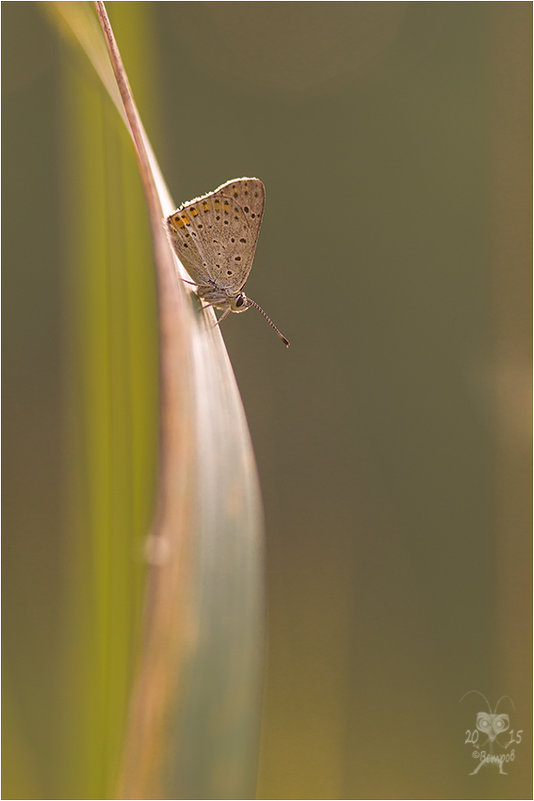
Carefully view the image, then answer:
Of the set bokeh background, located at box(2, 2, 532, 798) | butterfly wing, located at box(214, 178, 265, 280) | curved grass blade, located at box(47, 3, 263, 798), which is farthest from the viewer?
bokeh background, located at box(2, 2, 532, 798)

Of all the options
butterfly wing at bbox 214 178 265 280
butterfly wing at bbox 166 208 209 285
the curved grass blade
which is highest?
butterfly wing at bbox 214 178 265 280

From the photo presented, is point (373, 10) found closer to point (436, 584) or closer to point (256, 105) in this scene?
point (256, 105)

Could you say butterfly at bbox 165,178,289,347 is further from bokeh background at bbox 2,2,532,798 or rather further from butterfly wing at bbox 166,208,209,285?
bokeh background at bbox 2,2,532,798

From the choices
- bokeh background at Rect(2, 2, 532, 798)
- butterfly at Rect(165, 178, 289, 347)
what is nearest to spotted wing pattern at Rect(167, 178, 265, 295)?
butterfly at Rect(165, 178, 289, 347)

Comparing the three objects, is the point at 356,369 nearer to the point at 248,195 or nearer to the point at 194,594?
the point at 248,195

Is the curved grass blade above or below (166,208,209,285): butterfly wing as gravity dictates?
below

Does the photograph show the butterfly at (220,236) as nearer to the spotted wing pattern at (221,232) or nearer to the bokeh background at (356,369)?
the spotted wing pattern at (221,232)

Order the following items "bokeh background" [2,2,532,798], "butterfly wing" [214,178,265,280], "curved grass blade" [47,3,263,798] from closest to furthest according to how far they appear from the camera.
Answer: "curved grass blade" [47,3,263,798] < "butterfly wing" [214,178,265,280] < "bokeh background" [2,2,532,798]

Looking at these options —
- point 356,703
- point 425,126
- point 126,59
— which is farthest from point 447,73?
point 356,703

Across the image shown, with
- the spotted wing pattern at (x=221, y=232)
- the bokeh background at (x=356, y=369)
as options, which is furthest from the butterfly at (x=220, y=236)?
the bokeh background at (x=356, y=369)

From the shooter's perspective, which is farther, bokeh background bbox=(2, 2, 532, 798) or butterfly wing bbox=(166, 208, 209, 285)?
bokeh background bbox=(2, 2, 532, 798)
